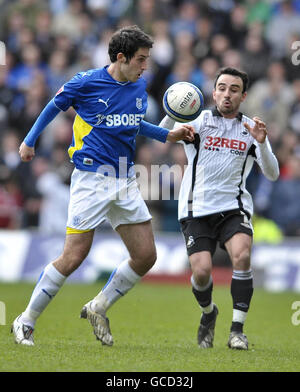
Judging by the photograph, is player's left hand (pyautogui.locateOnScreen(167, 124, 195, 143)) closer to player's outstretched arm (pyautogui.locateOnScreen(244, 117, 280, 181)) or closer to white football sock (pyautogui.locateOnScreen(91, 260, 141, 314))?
player's outstretched arm (pyautogui.locateOnScreen(244, 117, 280, 181))

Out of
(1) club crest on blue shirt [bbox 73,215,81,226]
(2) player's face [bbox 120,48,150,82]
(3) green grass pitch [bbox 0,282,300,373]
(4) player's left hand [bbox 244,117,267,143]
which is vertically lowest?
(3) green grass pitch [bbox 0,282,300,373]

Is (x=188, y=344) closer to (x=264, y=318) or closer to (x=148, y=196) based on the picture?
(x=264, y=318)

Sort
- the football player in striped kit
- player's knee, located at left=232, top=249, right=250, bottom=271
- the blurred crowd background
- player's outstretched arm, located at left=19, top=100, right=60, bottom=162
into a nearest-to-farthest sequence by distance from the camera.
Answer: player's outstretched arm, located at left=19, top=100, right=60, bottom=162, player's knee, located at left=232, top=249, right=250, bottom=271, the football player in striped kit, the blurred crowd background

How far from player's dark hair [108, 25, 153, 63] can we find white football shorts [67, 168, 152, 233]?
1115mm

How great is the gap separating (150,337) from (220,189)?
1713mm

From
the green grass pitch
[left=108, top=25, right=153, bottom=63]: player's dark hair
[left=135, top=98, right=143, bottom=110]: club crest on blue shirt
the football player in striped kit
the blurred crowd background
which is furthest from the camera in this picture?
the blurred crowd background

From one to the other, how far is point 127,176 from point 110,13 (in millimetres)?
12705

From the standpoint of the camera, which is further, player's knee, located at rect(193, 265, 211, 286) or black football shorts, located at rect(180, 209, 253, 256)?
black football shorts, located at rect(180, 209, 253, 256)

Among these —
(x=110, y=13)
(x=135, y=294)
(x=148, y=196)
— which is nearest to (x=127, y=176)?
(x=135, y=294)

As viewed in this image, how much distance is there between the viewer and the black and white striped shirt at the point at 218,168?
8203mm

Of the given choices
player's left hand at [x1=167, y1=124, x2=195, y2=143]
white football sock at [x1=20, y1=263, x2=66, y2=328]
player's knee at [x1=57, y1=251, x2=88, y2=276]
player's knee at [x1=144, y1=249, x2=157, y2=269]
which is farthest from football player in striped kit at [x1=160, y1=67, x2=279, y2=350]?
white football sock at [x1=20, y1=263, x2=66, y2=328]

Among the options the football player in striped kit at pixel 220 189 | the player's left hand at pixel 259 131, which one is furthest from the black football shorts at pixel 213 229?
the player's left hand at pixel 259 131

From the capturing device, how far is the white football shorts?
298 inches

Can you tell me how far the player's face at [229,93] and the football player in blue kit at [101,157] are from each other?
0.82 meters
